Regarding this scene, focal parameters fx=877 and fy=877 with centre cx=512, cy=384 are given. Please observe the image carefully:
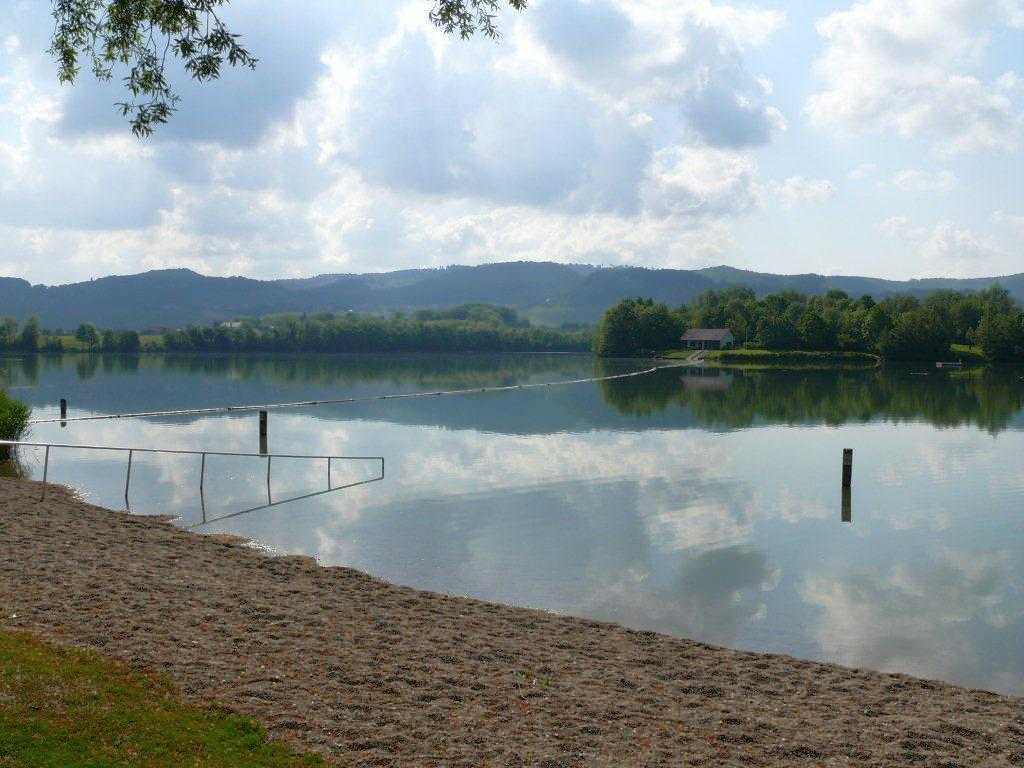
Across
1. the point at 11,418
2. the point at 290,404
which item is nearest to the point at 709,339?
the point at 290,404

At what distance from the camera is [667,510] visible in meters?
27.4

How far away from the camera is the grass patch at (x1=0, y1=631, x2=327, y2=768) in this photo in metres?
8.21

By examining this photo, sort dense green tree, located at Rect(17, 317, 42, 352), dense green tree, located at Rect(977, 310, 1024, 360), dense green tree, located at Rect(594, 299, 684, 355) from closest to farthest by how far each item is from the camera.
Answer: dense green tree, located at Rect(977, 310, 1024, 360), dense green tree, located at Rect(594, 299, 684, 355), dense green tree, located at Rect(17, 317, 42, 352)

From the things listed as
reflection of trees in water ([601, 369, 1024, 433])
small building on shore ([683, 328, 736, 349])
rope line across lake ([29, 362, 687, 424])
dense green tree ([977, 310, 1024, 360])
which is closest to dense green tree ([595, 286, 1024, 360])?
dense green tree ([977, 310, 1024, 360])

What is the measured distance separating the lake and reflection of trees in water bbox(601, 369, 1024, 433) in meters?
0.84

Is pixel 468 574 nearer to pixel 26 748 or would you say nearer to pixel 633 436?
pixel 26 748

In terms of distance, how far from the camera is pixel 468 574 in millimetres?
19641

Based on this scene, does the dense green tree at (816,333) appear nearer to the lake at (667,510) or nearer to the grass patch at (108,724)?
the lake at (667,510)

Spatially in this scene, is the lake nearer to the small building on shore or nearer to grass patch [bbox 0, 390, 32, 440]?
grass patch [bbox 0, 390, 32, 440]

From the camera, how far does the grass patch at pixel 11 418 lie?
37.7m

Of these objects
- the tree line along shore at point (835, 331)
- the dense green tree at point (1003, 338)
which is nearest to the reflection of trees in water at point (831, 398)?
the dense green tree at point (1003, 338)

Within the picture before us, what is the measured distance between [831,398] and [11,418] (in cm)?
6265

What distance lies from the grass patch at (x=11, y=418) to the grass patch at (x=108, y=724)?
102 ft

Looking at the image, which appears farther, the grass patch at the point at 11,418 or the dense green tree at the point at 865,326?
the dense green tree at the point at 865,326
